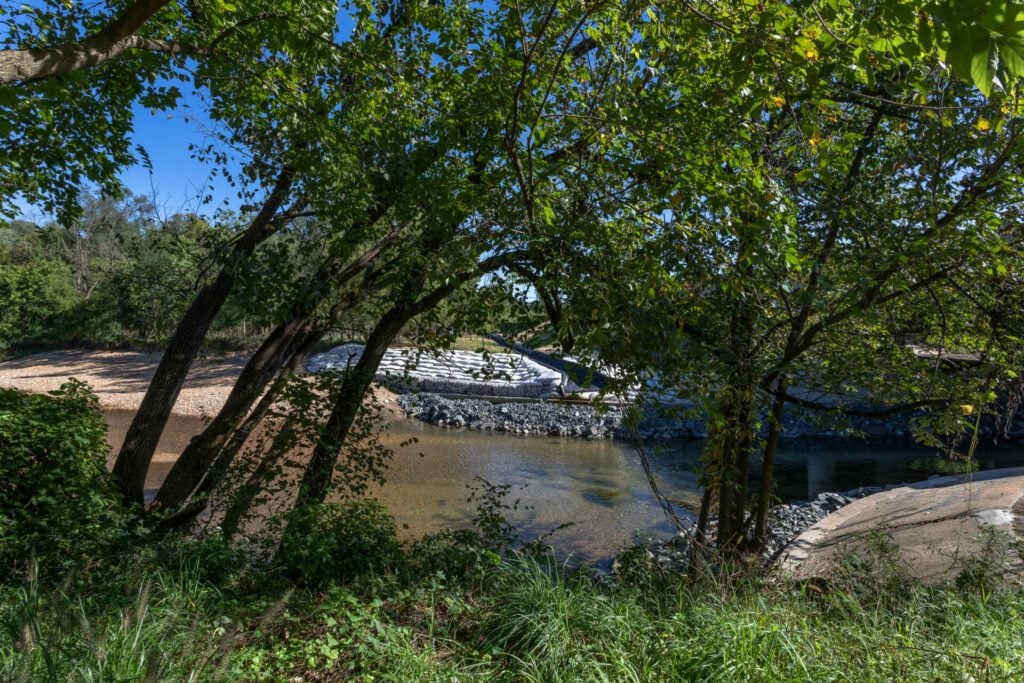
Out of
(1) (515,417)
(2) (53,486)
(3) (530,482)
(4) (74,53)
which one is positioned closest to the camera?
(4) (74,53)

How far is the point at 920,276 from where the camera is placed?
440 cm

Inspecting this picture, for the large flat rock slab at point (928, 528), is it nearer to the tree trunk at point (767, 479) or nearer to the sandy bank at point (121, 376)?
the tree trunk at point (767, 479)

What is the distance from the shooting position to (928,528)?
582 cm

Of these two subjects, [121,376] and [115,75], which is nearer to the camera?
[115,75]

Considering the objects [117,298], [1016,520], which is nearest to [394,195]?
[1016,520]

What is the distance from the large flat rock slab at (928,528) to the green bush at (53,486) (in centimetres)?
560

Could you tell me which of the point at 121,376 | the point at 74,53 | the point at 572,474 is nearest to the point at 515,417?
the point at 572,474

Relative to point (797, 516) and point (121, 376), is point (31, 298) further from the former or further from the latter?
point (797, 516)

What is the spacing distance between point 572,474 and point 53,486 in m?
10.5

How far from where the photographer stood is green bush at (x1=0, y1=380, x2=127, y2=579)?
153 inches

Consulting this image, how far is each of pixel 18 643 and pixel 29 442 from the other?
3.27 metres

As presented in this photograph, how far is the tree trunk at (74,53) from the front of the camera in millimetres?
2778

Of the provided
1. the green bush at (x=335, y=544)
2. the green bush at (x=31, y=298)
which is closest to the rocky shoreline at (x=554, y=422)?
the green bush at (x=335, y=544)

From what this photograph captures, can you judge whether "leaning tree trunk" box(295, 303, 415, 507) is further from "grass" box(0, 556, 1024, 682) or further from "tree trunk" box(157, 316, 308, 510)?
"grass" box(0, 556, 1024, 682)
